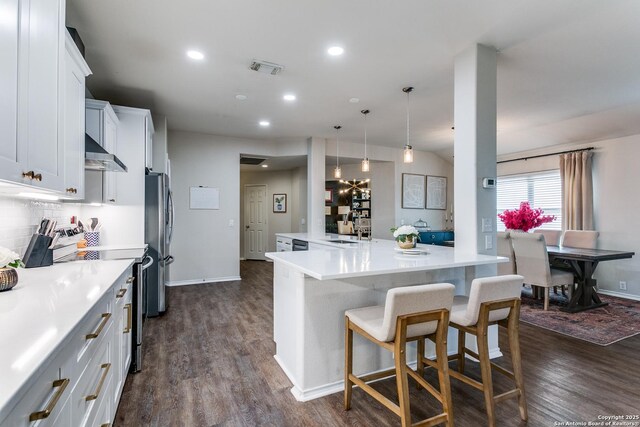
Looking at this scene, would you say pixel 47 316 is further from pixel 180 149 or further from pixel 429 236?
pixel 429 236

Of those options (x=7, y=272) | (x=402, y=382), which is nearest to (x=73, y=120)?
(x=7, y=272)

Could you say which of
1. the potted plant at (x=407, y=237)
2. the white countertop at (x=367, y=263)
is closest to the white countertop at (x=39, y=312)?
the white countertop at (x=367, y=263)

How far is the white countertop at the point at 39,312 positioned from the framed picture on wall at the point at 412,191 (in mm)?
5862

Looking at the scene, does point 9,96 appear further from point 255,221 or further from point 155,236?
point 255,221

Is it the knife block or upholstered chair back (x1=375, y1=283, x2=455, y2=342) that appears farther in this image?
the knife block

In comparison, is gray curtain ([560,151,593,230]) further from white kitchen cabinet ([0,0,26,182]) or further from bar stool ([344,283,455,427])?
white kitchen cabinet ([0,0,26,182])

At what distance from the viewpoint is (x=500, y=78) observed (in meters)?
3.41

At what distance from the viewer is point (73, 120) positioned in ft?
7.01

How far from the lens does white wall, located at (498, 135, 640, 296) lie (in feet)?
15.4

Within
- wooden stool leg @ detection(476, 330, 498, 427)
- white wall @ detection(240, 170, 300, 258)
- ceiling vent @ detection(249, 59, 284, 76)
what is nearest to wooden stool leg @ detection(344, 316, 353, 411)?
wooden stool leg @ detection(476, 330, 498, 427)

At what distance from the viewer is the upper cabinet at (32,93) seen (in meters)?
1.29

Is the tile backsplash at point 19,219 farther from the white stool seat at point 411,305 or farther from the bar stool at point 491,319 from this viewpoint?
the bar stool at point 491,319

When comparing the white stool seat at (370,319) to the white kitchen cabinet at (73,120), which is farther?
the white kitchen cabinet at (73,120)

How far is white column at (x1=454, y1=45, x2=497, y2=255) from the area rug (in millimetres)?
1570
